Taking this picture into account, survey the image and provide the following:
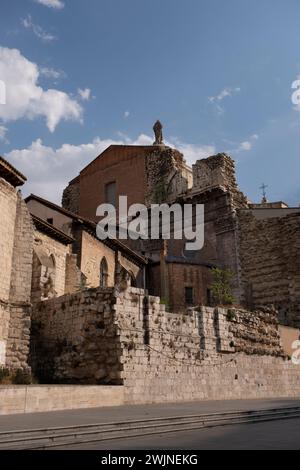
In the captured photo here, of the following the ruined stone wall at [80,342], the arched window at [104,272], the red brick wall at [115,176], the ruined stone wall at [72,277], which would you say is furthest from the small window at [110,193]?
the ruined stone wall at [80,342]

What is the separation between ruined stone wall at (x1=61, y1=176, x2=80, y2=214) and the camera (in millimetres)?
46797

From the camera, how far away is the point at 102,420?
8.70 meters

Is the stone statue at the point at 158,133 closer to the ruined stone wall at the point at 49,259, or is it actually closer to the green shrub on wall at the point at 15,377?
the ruined stone wall at the point at 49,259

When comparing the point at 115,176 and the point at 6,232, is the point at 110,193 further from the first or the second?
the point at 6,232

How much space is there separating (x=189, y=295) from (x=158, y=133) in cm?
2094

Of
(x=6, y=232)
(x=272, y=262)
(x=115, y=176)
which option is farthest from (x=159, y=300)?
(x=115, y=176)

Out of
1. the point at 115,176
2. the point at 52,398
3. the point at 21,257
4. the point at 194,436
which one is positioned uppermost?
the point at 115,176

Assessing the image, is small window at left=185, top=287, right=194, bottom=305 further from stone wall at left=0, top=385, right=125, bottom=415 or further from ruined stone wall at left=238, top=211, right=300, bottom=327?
stone wall at left=0, top=385, right=125, bottom=415

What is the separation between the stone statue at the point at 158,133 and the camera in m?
45.2

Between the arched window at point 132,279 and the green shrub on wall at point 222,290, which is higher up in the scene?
the arched window at point 132,279

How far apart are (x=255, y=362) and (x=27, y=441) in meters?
14.8

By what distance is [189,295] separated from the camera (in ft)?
98.8

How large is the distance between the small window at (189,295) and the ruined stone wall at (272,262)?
3726mm

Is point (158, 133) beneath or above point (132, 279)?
above
